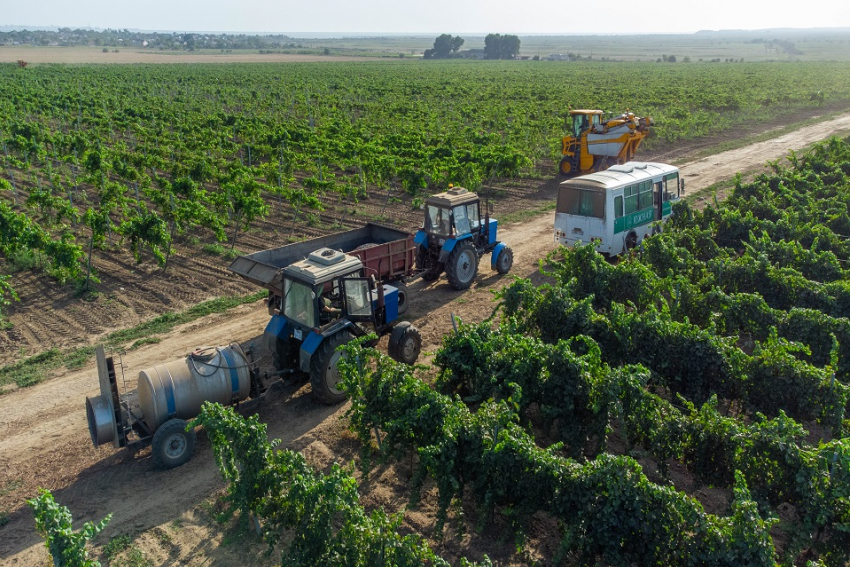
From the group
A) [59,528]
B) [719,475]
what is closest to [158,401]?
[59,528]

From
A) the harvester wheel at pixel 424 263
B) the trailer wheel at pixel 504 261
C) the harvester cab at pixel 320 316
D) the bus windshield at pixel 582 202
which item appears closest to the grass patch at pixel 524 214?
the bus windshield at pixel 582 202

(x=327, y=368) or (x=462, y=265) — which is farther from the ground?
(x=462, y=265)

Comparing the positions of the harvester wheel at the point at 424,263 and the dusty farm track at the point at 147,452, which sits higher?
the harvester wheel at the point at 424,263

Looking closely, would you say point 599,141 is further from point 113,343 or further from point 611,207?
point 113,343

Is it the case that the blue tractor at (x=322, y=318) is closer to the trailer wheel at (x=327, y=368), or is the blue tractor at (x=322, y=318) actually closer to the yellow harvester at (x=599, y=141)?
the trailer wheel at (x=327, y=368)

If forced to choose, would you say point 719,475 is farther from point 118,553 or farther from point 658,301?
point 118,553

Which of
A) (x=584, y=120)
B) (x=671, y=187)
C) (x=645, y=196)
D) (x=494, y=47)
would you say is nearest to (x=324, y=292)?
(x=645, y=196)
